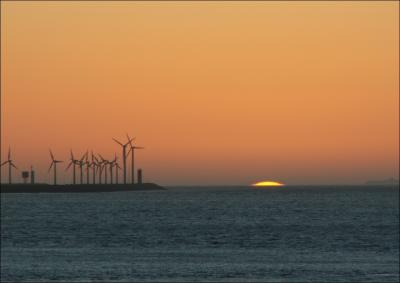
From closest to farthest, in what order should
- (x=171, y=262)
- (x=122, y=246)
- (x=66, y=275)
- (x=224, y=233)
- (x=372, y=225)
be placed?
(x=66, y=275), (x=171, y=262), (x=122, y=246), (x=224, y=233), (x=372, y=225)

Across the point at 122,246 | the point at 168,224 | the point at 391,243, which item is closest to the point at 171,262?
the point at 122,246

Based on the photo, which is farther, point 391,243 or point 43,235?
point 43,235

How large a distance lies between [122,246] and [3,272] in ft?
133

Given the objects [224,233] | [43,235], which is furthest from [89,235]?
[224,233]

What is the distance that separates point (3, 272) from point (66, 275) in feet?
22.1

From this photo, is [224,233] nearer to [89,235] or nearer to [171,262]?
[89,235]

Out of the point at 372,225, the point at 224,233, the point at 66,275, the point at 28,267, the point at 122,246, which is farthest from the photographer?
the point at 372,225

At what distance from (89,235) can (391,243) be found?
158 ft

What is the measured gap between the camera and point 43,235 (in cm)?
15388

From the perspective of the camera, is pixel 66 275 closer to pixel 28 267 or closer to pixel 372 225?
pixel 28 267

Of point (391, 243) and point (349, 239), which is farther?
point (349, 239)

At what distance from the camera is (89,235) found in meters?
157

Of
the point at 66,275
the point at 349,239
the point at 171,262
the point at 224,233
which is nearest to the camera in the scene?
the point at 66,275

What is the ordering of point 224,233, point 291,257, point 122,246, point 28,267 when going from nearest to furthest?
point 28,267 → point 291,257 → point 122,246 → point 224,233
